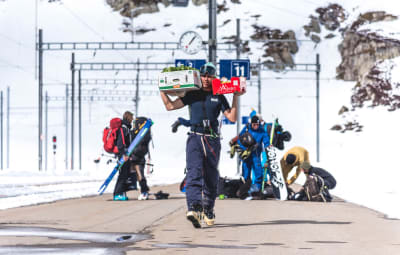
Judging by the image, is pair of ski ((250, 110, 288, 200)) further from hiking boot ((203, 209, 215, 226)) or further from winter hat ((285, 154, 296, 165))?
hiking boot ((203, 209, 215, 226))

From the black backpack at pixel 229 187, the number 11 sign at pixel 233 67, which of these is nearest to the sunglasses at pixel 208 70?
the black backpack at pixel 229 187

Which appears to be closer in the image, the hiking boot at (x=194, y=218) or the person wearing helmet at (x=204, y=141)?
the hiking boot at (x=194, y=218)

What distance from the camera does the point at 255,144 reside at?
1645 cm

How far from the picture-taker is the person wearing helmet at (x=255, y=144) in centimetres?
1638

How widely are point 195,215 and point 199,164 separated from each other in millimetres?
608

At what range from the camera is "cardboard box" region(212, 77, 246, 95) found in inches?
368

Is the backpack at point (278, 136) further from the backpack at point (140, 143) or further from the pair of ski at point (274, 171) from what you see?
the backpack at point (140, 143)

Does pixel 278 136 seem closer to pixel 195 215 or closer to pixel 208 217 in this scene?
pixel 208 217

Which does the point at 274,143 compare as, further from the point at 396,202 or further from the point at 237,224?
the point at 237,224

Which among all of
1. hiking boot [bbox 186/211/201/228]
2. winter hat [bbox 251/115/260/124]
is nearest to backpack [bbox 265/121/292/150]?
winter hat [bbox 251/115/260/124]

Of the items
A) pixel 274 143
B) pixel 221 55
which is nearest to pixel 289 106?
pixel 221 55

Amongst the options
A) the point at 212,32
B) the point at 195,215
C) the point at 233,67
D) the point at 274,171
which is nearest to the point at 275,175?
the point at 274,171

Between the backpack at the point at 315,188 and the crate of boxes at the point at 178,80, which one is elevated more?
the crate of boxes at the point at 178,80

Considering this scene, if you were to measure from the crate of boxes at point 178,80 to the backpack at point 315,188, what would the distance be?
6.88 metres
